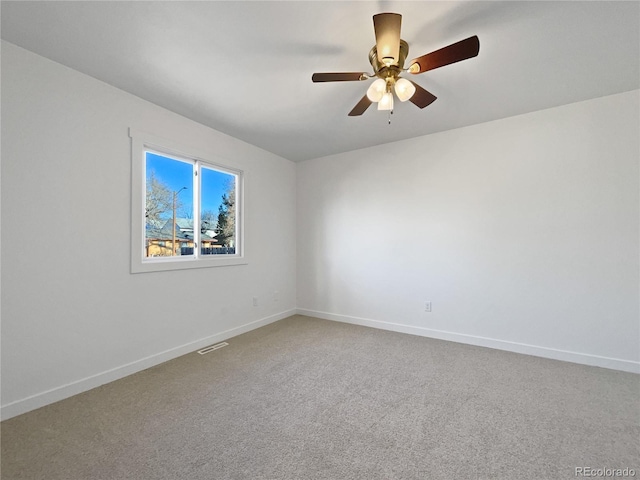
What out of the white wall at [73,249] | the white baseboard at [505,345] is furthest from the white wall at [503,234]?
the white wall at [73,249]

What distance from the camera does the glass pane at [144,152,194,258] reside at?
9.30 feet

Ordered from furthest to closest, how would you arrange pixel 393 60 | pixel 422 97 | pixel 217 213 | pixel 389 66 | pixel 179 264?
pixel 217 213
pixel 179 264
pixel 422 97
pixel 389 66
pixel 393 60

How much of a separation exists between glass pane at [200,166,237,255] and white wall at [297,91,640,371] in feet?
4.86

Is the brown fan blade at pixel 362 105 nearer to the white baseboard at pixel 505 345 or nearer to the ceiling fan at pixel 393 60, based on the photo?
the ceiling fan at pixel 393 60

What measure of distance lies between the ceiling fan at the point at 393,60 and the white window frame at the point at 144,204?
1.85 meters

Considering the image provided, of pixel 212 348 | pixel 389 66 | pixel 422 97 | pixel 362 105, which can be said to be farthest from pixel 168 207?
pixel 422 97

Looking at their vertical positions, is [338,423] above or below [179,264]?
below

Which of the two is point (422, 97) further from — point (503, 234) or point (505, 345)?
point (505, 345)

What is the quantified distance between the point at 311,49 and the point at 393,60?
2.10 ft

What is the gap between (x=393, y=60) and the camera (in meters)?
1.70

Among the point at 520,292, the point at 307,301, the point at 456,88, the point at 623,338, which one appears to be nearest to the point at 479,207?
the point at 520,292

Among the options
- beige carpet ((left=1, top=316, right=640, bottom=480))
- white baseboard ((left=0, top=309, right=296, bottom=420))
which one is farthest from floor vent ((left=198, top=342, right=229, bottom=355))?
beige carpet ((left=1, top=316, right=640, bottom=480))

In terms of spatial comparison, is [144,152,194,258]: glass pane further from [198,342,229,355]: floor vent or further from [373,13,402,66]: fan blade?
[373,13,402,66]: fan blade

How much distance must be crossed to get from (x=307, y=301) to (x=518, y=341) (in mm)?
2857
